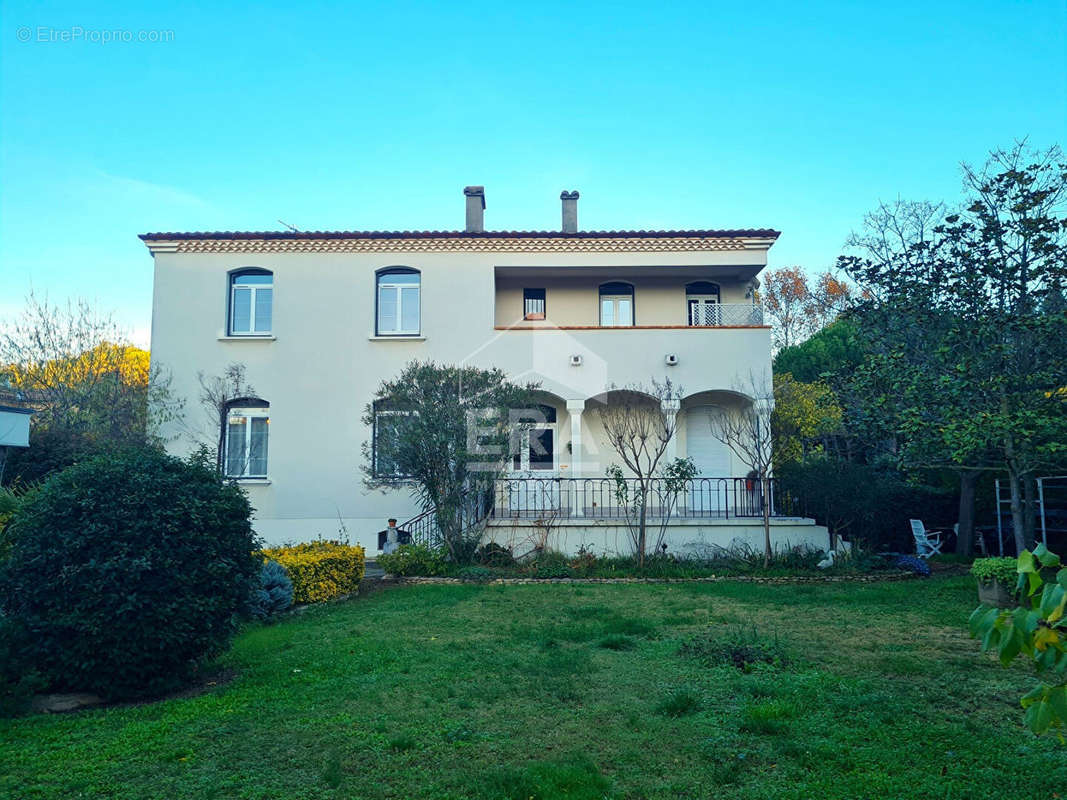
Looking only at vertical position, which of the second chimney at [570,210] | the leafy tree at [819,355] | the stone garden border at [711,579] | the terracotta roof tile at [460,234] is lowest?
the stone garden border at [711,579]

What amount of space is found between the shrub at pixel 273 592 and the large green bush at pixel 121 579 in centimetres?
255

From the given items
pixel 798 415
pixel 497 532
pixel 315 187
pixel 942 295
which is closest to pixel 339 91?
pixel 315 187

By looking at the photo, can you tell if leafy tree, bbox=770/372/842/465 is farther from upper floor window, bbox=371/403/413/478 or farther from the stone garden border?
upper floor window, bbox=371/403/413/478

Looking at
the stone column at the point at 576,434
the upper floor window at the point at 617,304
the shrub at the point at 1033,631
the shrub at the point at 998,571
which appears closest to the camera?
the shrub at the point at 1033,631

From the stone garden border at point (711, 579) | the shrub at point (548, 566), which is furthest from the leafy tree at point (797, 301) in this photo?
the shrub at point (548, 566)

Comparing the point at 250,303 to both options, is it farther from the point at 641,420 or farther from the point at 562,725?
the point at 562,725

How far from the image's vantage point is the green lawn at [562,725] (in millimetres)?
3945

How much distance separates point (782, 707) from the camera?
504cm

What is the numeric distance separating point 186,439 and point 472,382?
320 inches

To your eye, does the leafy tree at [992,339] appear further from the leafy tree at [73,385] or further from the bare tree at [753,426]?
the leafy tree at [73,385]

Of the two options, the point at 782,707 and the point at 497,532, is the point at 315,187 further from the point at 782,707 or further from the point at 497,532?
the point at 782,707

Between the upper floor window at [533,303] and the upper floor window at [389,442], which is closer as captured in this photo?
the upper floor window at [389,442]

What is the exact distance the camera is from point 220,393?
16.0 metres

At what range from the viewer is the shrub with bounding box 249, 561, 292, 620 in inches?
350
